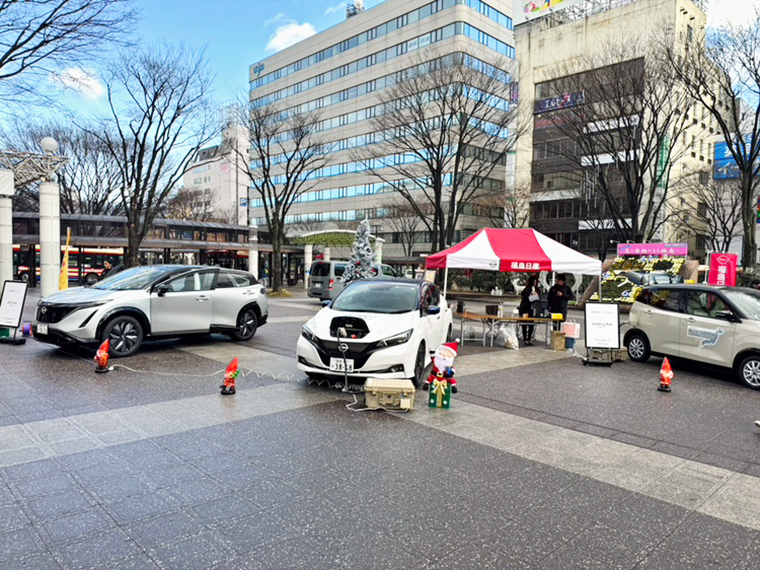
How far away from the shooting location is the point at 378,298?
A: 851 cm

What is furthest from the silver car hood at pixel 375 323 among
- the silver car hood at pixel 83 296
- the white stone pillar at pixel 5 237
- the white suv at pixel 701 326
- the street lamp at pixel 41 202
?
the white stone pillar at pixel 5 237

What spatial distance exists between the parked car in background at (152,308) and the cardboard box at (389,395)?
17.0 feet

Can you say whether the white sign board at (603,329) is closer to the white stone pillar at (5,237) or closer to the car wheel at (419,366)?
the car wheel at (419,366)

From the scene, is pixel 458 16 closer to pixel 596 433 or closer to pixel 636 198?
pixel 636 198

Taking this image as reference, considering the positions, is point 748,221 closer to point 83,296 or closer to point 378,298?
point 378,298

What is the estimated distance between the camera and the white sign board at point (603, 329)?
10078mm

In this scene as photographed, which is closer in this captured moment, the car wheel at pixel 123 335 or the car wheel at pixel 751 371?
the car wheel at pixel 751 371

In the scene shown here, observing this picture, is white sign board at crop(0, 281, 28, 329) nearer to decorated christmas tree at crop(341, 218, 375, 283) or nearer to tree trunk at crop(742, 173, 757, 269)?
decorated christmas tree at crop(341, 218, 375, 283)

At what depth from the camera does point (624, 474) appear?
14.9ft

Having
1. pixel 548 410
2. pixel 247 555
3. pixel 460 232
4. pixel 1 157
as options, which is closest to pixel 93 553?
pixel 247 555

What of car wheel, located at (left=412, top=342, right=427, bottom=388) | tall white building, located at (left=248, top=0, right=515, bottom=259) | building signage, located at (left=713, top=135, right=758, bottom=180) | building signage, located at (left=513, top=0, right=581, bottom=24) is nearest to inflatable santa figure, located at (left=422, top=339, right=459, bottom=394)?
car wheel, located at (left=412, top=342, right=427, bottom=388)

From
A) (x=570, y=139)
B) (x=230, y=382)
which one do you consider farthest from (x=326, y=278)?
(x=570, y=139)

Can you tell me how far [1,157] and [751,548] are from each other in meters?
20.8

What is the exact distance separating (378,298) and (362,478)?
4.46 meters
